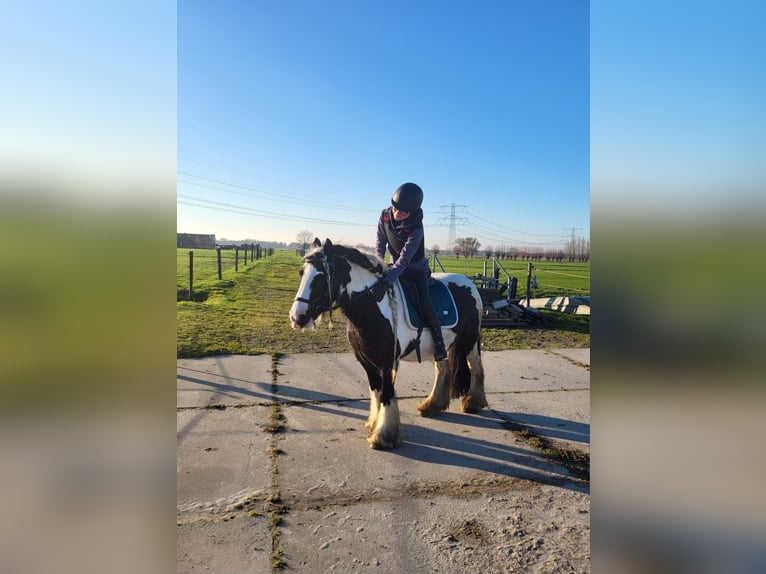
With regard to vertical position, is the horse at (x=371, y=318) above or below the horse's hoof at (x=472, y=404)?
above

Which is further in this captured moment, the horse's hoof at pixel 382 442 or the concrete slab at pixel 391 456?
the horse's hoof at pixel 382 442

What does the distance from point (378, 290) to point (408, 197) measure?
964 mm

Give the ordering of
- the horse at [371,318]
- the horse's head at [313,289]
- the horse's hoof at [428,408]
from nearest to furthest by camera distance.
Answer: the horse's head at [313,289], the horse at [371,318], the horse's hoof at [428,408]

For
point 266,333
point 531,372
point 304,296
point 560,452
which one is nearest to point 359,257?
point 304,296

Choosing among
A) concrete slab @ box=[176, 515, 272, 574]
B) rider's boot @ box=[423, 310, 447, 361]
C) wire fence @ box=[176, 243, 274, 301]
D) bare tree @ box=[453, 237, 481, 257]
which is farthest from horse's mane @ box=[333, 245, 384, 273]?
bare tree @ box=[453, 237, 481, 257]

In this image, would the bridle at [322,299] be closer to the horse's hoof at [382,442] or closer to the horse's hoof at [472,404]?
the horse's hoof at [382,442]

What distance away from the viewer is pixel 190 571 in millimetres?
2426

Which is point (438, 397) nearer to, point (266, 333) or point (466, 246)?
point (266, 333)

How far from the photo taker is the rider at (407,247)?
408 cm

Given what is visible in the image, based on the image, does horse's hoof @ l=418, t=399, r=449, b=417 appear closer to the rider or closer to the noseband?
the rider

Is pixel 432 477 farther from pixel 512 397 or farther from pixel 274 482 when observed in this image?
pixel 512 397

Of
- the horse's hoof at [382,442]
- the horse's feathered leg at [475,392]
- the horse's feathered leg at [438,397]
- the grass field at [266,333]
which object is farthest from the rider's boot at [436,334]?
the grass field at [266,333]

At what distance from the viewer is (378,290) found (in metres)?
4.00
